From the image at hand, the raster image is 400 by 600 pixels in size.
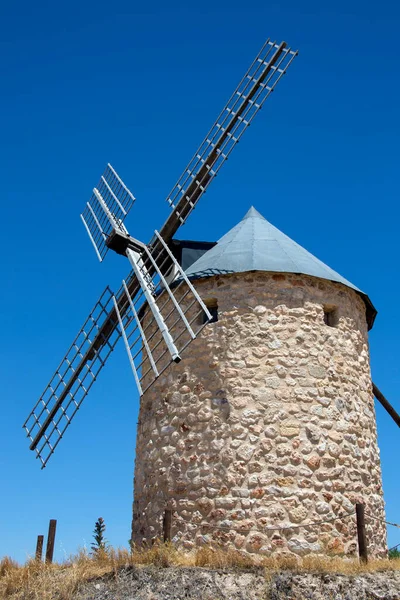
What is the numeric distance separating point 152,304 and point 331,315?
307cm

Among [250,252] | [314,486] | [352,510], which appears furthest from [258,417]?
[250,252]

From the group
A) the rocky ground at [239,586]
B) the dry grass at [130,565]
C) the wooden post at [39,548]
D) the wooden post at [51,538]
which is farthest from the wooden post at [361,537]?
the wooden post at [39,548]

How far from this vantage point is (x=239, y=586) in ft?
30.3

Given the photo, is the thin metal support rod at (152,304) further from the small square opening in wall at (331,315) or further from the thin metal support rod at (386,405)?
the thin metal support rod at (386,405)

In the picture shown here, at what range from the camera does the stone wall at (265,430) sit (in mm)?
10477

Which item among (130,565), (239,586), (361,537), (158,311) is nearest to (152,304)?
(158,311)

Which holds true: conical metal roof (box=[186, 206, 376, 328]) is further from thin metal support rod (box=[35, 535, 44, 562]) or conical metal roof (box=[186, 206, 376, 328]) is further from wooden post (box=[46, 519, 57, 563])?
thin metal support rod (box=[35, 535, 44, 562])

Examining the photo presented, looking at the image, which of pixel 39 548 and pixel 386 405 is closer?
pixel 39 548

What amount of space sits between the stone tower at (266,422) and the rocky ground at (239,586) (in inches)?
38.3

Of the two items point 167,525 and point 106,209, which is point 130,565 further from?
point 106,209

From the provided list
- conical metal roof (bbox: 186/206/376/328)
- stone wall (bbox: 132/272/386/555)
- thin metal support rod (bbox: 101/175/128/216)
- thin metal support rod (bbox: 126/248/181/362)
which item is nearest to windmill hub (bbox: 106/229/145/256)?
thin metal support rod (bbox: 126/248/181/362)

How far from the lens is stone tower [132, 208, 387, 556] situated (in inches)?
413

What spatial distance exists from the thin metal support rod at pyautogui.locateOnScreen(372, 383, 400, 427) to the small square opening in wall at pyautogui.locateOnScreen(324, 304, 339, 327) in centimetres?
191

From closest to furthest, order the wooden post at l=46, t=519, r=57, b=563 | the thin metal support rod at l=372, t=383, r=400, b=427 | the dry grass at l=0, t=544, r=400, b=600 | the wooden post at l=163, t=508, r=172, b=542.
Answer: the dry grass at l=0, t=544, r=400, b=600 < the wooden post at l=163, t=508, r=172, b=542 < the wooden post at l=46, t=519, r=57, b=563 < the thin metal support rod at l=372, t=383, r=400, b=427
